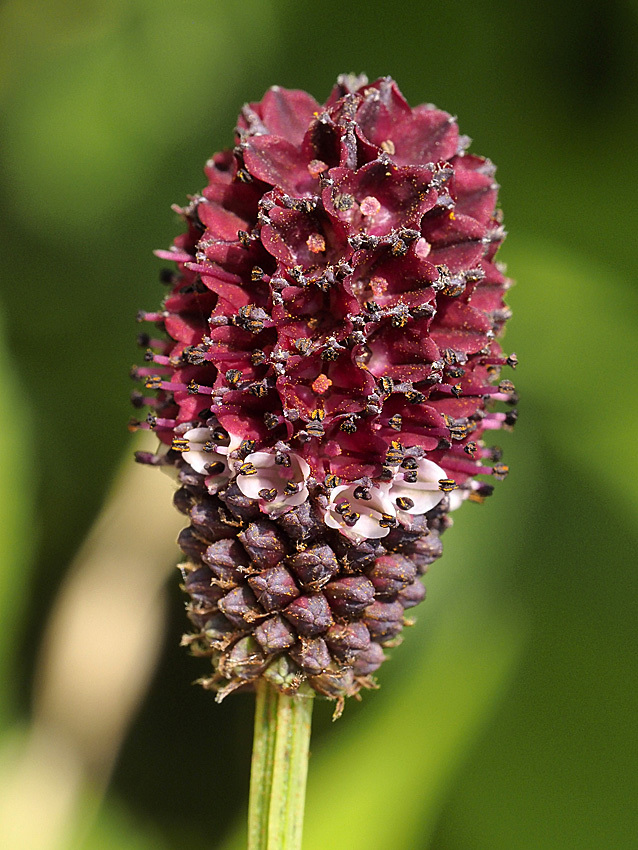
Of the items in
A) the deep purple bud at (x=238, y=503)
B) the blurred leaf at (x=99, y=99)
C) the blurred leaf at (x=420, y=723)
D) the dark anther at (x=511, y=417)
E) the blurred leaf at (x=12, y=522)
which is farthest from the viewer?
the blurred leaf at (x=99, y=99)

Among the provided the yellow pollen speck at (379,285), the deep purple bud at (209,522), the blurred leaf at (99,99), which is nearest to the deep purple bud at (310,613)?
the deep purple bud at (209,522)

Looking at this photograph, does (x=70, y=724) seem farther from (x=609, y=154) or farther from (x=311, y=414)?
(x=609, y=154)

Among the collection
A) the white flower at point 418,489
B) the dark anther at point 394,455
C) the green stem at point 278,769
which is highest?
the dark anther at point 394,455

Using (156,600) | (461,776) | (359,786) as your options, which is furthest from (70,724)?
(461,776)

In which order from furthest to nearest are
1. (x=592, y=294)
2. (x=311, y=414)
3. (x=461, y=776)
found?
(x=592, y=294), (x=461, y=776), (x=311, y=414)

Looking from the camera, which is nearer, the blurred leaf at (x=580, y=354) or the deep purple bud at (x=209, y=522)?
the deep purple bud at (x=209, y=522)

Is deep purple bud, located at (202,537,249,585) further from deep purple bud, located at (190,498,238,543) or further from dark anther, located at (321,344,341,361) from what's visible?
dark anther, located at (321,344,341,361)

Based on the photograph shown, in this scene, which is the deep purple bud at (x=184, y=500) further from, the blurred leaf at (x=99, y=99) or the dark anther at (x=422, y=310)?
the blurred leaf at (x=99, y=99)

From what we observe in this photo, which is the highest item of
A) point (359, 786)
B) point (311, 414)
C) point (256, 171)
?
point (256, 171)

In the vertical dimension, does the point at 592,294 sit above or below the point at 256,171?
above
